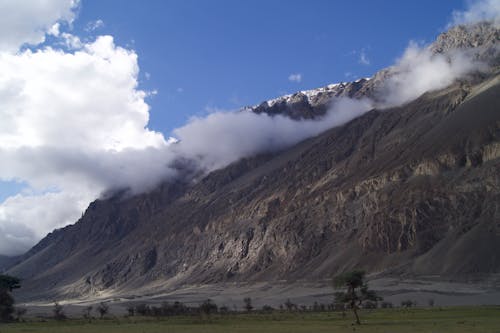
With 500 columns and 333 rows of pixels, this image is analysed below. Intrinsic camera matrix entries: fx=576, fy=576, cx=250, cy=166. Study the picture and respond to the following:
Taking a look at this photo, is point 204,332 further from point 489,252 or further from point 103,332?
point 489,252

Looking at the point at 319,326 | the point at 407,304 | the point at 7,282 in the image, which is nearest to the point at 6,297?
the point at 7,282

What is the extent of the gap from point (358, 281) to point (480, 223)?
395ft

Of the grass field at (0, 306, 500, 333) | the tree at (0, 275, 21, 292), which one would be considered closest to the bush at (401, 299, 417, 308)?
the grass field at (0, 306, 500, 333)

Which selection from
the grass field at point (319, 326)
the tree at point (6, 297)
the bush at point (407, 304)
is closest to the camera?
the grass field at point (319, 326)

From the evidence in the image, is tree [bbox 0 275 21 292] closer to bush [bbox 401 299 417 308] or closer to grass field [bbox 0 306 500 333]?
grass field [bbox 0 306 500 333]

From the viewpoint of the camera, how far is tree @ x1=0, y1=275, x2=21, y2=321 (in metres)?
109

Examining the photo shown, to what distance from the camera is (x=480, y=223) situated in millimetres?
180375

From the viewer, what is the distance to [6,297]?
368 feet

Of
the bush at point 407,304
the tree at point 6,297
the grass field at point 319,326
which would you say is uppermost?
the tree at point 6,297

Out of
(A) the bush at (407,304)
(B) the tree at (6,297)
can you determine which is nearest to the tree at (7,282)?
(B) the tree at (6,297)

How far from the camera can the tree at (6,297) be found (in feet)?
357

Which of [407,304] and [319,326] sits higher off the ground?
[319,326]

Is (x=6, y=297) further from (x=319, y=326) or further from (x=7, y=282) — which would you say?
(x=319, y=326)

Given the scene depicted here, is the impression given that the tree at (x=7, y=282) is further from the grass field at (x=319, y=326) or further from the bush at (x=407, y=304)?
the bush at (x=407, y=304)
